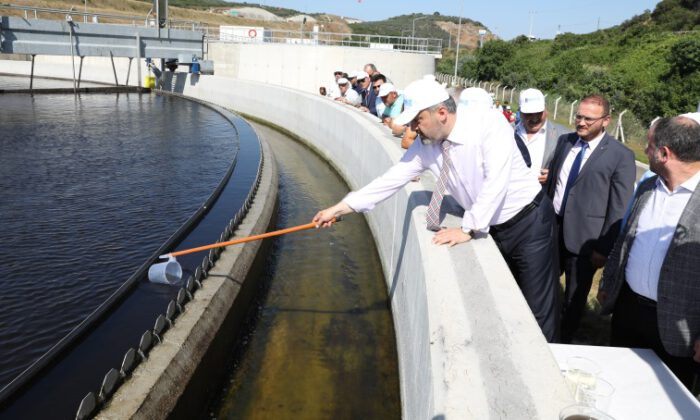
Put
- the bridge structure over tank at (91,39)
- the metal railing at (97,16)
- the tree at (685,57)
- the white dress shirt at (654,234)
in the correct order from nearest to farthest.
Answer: the white dress shirt at (654,234) → the bridge structure over tank at (91,39) → the metal railing at (97,16) → the tree at (685,57)

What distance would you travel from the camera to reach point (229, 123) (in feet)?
58.4

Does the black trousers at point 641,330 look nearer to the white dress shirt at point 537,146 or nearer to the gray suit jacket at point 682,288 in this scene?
the gray suit jacket at point 682,288

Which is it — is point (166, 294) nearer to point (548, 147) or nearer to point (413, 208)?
point (413, 208)

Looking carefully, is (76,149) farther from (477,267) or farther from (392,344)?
(477,267)

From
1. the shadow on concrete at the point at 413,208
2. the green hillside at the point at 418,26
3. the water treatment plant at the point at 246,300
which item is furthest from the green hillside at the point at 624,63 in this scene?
the green hillside at the point at 418,26

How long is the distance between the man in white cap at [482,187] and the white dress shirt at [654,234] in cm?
71

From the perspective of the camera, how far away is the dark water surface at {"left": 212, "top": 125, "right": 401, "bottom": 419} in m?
4.48

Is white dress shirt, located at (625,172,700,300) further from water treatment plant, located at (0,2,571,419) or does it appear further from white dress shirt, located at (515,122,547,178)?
white dress shirt, located at (515,122,547,178)

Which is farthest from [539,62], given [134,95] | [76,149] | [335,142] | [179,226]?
[179,226]

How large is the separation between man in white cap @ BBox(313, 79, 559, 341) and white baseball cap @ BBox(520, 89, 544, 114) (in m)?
1.20

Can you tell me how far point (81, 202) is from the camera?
325 inches

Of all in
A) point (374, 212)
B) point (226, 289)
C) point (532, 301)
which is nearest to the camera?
point (532, 301)

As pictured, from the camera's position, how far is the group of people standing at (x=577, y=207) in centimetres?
270

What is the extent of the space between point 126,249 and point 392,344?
322cm
